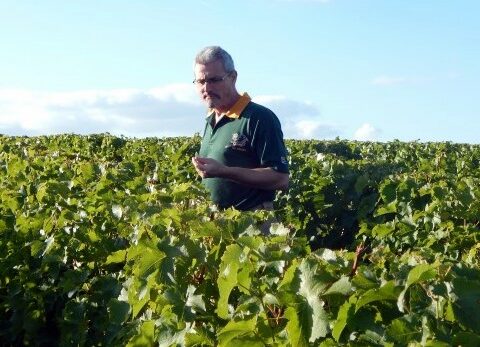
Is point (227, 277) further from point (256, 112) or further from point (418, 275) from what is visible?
point (256, 112)

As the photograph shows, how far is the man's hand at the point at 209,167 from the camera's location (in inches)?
215

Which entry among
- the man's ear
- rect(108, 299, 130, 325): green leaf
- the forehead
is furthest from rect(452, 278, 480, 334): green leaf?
the man's ear

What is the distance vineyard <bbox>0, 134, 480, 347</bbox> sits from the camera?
2637 millimetres

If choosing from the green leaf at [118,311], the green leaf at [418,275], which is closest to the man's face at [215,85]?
the green leaf at [118,311]

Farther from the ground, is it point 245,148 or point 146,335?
point 245,148

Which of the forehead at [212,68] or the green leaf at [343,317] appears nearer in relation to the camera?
the green leaf at [343,317]

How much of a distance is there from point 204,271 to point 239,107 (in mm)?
2421

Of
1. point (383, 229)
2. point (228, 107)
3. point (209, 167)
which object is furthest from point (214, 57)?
point (383, 229)

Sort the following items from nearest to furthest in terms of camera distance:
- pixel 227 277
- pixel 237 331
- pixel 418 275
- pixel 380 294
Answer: pixel 418 275
pixel 380 294
pixel 237 331
pixel 227 277

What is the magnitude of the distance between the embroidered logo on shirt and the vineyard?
1.56ft

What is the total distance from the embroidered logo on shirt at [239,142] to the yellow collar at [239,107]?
130mm

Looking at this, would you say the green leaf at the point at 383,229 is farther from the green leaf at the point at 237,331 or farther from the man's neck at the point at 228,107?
the green leaf at the point at 237,331

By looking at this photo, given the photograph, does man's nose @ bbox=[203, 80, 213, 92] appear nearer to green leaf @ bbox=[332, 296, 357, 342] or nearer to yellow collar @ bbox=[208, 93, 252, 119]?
yellow collar @ bbox=[208, 93, 252, 119]

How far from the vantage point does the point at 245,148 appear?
5789mm
